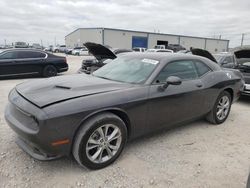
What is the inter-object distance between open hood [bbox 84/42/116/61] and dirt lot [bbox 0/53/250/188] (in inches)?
196

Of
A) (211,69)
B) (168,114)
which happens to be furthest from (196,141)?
(211,69)

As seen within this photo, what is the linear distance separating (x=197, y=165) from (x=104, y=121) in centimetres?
144

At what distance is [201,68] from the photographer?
4.30 m

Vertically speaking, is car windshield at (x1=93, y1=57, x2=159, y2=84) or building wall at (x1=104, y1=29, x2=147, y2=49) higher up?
Result: building wall at (x1=104, y1=29, x2=147, y2=49)

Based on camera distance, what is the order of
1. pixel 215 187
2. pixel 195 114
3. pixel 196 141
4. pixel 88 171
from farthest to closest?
1. pixel 195 114
2. pixel 196 141
3. pixel 88 171
4. pixel 215 187

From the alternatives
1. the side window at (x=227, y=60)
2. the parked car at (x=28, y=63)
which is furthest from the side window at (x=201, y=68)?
the parked car at (x=28, y=63)

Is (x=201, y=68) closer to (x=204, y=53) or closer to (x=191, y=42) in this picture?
(x=204, y=53)

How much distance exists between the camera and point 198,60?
4305mm

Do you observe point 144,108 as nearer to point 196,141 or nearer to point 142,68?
point 142,68

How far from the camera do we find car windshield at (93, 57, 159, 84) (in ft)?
11.3

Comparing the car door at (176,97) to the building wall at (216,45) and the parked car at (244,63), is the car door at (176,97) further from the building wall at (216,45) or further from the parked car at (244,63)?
the building wall at (216,45)

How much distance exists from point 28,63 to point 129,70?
7790 millimetres

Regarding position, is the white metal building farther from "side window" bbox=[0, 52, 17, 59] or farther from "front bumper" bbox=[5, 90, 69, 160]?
"front bumper" bbox=[5, 90, 69, 160]

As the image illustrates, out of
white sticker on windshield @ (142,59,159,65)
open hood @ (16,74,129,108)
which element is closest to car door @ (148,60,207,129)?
white sticker on windshield @ (142,59,159,65)
